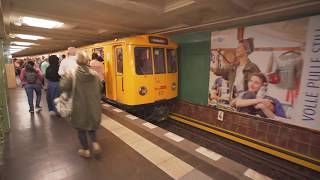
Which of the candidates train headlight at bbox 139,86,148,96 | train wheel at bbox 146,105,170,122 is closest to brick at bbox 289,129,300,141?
train wheel at bbox 146,105,170,122

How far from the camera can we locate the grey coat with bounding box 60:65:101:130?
2414 millimetres

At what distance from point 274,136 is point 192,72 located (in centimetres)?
295

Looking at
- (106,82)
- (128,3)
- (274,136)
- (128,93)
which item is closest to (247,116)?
(274,136)

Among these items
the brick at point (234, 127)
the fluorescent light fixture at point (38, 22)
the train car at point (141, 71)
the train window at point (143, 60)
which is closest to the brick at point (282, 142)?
the brick at point (234, 127)

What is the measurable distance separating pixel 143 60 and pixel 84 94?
2.63 meters

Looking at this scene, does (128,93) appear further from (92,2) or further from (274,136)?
(274,136)

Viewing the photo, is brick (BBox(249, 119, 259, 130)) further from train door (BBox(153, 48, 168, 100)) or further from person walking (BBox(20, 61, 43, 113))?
person walking (BBox(20, 61, 43, 113))

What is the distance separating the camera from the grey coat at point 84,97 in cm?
241

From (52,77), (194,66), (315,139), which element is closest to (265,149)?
(315,139)

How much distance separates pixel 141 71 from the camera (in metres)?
4.82

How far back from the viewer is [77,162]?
8.70 ft

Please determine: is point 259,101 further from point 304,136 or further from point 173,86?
point 173,86

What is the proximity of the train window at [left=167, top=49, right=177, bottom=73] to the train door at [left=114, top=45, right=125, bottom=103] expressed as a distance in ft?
4.74

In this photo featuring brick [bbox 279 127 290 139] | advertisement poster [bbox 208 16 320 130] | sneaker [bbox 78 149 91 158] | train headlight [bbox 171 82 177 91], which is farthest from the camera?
train headlight [bbox 171 82 177 91]
